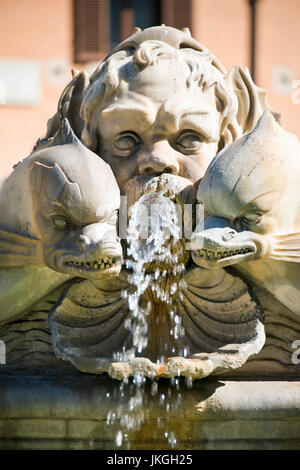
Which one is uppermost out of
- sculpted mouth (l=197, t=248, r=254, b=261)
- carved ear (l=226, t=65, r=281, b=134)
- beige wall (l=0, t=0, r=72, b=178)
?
beige wall (l=0, t=0, r=72, b=178)

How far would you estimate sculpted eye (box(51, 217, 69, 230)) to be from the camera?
3311 millimetres

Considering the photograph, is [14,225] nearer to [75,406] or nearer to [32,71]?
[75,406]

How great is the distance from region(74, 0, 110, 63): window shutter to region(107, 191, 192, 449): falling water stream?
9.06 meters

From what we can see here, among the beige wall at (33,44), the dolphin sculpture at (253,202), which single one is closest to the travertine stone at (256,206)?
the dolphin sculpture at (253,202)

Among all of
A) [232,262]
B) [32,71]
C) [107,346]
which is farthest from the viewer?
[32,71]

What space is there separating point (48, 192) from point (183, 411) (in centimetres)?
83

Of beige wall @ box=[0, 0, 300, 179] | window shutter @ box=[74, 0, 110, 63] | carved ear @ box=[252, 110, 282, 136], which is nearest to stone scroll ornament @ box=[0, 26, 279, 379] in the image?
carved ear @ box=[252, 110, 282, 136]

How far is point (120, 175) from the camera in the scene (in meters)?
3.58

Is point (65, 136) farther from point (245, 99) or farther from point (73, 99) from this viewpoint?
point (245, 99)

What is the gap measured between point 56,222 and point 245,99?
0.97 m

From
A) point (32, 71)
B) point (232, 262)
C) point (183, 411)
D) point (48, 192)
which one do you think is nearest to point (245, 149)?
point (232, 262)

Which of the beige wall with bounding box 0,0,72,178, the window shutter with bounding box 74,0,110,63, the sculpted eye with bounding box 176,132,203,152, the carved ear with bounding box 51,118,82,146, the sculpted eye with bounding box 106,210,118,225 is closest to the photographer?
the sculpted eye with bounding box 106,210,118,225

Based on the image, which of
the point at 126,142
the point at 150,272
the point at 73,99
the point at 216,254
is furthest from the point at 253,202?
the point at 73,99

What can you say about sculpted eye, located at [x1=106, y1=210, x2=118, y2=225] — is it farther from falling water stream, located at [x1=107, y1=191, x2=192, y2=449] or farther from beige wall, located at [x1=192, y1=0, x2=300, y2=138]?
beige wall, located at [x1=192, y1=0, x2=300, y2=138]
